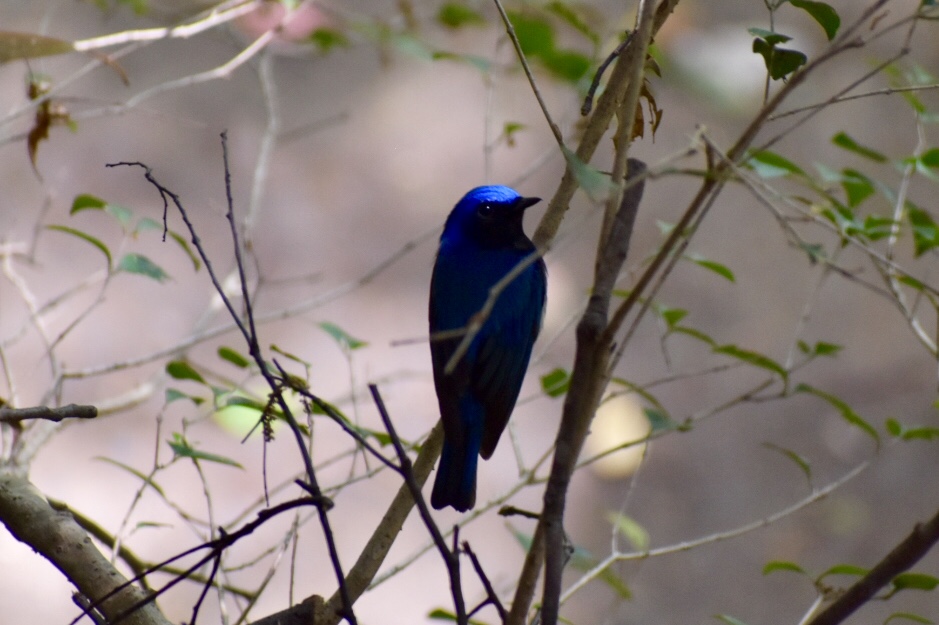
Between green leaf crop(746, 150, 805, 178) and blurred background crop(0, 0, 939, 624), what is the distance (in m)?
1.78

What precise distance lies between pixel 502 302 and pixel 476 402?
219mm

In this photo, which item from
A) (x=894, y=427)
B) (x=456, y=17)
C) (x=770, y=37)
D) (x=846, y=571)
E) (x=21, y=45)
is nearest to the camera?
(x=770, y=37)

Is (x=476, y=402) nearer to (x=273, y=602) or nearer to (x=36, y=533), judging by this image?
(x=36, y=533)

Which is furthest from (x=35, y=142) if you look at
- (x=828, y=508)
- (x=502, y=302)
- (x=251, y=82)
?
(x=251, y=82)

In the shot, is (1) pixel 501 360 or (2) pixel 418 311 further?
(2) pixel 418 311

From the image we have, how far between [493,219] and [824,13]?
39.5 inches

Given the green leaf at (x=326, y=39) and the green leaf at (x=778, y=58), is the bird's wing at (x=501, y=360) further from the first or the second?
the green leaf at (x=326, y=39)

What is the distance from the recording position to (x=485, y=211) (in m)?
2.28

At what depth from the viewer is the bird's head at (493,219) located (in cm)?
226

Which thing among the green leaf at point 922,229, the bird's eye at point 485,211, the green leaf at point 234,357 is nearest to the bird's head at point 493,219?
the bird's eye at point 485,211

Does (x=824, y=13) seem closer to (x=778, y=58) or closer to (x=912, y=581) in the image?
(x=778, y=58)

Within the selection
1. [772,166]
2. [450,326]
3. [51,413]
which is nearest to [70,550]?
[51,413]

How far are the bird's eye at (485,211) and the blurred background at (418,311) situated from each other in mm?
1378

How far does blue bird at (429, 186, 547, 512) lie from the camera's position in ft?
6.29
